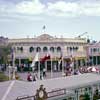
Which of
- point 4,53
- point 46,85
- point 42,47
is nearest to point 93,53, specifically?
point 42,47

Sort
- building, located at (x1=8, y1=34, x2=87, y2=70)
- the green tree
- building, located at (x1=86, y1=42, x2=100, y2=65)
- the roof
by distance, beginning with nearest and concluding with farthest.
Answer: the roof → the green tree → building, located at (x1=8, y1=34, x2=87, y2=70) → building, located at (x1=86, y1=42, x2=100, y2=65)

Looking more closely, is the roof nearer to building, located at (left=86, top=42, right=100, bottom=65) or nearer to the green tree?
the green tree

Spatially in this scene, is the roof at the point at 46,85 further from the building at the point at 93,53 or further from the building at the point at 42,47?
the building at the point at 93,53

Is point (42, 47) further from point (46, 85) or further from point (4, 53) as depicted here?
point (46, 85)

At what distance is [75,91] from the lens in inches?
1021

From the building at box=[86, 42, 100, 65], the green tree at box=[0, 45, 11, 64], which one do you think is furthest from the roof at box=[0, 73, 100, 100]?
the building at box=[86, 42, 100, 65]

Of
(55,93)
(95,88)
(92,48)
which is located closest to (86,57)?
(92,48)

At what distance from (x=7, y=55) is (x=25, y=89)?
1792 inches

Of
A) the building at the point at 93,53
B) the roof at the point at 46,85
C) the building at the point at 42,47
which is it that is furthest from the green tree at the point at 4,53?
the roof at the point at 46,85

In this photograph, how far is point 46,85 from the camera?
25.3 meters

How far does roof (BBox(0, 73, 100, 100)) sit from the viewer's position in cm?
2182

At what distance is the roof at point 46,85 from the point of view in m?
21.8

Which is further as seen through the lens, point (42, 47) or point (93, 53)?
point (93, 53)

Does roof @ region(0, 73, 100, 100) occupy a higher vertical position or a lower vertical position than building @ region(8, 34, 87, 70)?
lower
